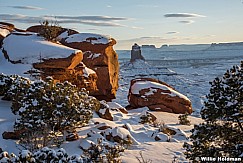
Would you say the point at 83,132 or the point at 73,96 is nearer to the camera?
the point at 73,96

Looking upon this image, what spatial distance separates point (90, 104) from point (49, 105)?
2046 millimetres

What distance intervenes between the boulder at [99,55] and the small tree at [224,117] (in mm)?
11893

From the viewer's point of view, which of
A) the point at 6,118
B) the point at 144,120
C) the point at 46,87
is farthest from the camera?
the point at 144,120

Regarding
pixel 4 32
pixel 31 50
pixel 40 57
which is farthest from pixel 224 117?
pixel 4 32

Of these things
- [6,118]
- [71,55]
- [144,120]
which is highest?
[71,55]

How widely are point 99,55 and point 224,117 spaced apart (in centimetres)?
1275

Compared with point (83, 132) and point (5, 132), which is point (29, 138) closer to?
point (5, 132)

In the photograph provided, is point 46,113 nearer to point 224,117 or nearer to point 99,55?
point 224,117

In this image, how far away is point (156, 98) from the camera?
20.4m

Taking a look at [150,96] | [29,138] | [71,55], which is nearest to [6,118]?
[29,138]

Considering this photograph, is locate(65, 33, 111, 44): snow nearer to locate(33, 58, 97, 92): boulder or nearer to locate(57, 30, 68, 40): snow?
locate(57, 30, 68, 40): snow

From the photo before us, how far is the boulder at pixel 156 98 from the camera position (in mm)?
20312

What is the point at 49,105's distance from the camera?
8.81 meters

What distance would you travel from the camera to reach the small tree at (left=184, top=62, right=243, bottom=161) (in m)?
5.98
